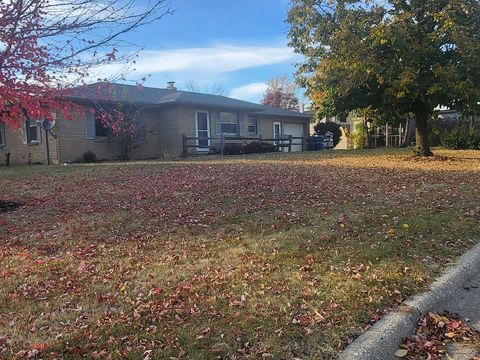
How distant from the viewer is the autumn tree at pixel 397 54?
12945 millimetres

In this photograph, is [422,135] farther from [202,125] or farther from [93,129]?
[93,129]

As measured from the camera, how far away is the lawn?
3.33 m

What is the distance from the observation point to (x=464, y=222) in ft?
21.5

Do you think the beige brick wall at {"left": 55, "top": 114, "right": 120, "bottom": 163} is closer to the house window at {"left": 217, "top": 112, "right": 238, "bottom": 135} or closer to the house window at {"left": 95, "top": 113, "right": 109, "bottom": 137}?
the house window at {"left": 95, "top": 113, "right": 109, "bottom": 137}

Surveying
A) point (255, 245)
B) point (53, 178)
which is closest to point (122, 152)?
point (53, 178)

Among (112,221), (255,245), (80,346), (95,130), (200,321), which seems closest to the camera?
(80,346)

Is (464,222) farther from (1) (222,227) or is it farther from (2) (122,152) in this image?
(2) (122,152)

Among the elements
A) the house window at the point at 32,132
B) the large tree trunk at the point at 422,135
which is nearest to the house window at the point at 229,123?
the house window at the point at 32,132

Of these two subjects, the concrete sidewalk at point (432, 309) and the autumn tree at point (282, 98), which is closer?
the concrete sidewalk at point (432, 309)

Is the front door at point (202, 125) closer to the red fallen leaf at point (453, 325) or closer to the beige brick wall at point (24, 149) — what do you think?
the beige brick wall at point (24, 149)

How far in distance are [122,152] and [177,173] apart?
8870 mm

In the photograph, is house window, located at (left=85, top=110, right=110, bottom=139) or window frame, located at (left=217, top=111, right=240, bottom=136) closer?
house window, located at (left=85, top=110, right=110, bottom=139)

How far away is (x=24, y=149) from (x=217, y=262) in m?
18.2

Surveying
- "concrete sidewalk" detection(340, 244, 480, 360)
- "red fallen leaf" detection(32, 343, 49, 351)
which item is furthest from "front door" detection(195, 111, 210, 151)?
"red fallen leaf" detection(32, 343, 49, 351)
